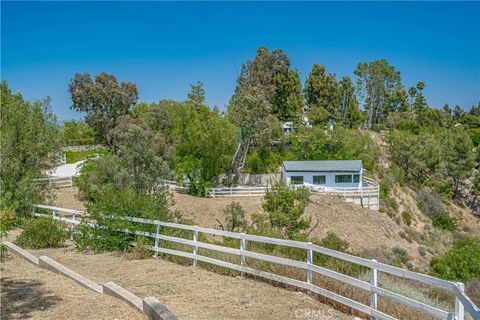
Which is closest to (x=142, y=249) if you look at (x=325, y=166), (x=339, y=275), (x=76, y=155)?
(x=339, y=275)

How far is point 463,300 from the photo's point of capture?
5020 millimetres

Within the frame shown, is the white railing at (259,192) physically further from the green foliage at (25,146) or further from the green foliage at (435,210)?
the green foliage at (25,146)

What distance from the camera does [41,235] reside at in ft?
46.5

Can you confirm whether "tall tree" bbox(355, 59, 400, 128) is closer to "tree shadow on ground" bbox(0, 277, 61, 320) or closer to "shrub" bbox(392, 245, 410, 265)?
"shrub" bbox(392, 245, 410, 265)

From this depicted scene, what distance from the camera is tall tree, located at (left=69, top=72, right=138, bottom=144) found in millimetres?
57844

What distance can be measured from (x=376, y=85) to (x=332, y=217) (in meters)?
48.2

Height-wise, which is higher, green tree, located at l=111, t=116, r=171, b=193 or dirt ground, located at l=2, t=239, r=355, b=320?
green tree, located at l=111, t=116, r=171, b=193

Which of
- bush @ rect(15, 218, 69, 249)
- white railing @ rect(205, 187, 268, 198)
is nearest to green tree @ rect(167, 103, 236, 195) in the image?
white railing @ rect(205, 187, 268, 198)

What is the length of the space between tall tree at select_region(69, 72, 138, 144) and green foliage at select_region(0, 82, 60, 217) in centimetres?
3420

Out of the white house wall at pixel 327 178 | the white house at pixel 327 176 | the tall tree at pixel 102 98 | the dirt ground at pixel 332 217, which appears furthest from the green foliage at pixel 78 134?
the white house wall at pixel 327 178

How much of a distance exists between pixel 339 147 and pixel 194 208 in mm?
24526

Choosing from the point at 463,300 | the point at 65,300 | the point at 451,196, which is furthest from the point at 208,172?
the point at 463,300

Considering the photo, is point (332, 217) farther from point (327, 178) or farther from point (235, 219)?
point (235, 219)

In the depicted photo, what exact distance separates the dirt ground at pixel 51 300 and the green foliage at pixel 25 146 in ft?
30.7
